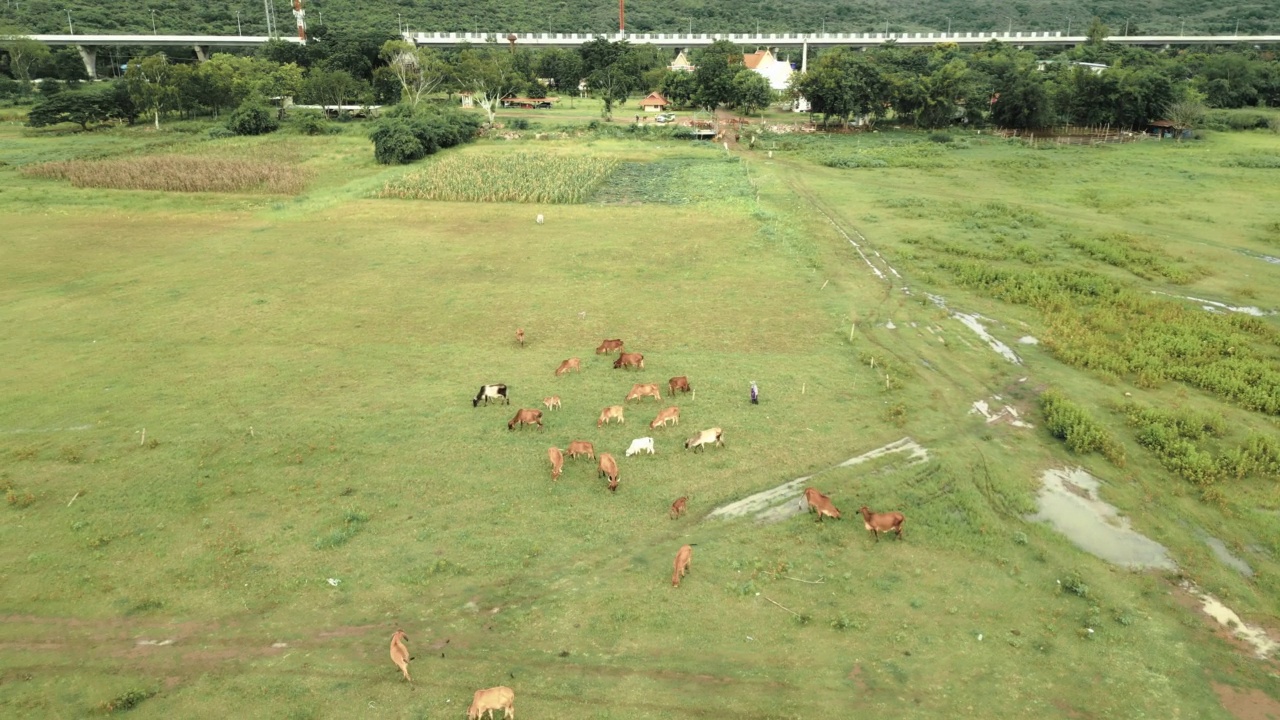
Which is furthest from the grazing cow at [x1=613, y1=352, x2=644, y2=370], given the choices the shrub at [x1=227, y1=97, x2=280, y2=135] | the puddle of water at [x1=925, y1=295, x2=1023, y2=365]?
the shrub at [x1=227, y1=97, x2=280, y2=135]

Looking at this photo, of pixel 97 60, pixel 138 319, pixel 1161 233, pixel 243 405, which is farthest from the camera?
pixel 97 60

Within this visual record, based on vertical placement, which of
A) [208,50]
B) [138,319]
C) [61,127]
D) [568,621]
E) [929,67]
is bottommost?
[568,621]

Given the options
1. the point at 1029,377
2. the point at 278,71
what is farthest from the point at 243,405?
the point at 278,71

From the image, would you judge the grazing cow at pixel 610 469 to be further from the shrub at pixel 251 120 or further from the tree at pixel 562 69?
the tree at pixel 562 69

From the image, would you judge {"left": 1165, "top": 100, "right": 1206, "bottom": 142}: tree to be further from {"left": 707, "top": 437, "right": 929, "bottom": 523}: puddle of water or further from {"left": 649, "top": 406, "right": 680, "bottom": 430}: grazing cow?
{"left": 707, "top": 437, "right": 929, "bottom": 523}: puddle of water

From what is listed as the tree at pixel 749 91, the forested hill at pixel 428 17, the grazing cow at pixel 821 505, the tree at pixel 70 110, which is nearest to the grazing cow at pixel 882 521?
the grazing cow at pixel 821 505

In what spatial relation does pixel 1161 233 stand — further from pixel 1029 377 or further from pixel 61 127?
pixel 61 127

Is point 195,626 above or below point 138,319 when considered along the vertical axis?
below
